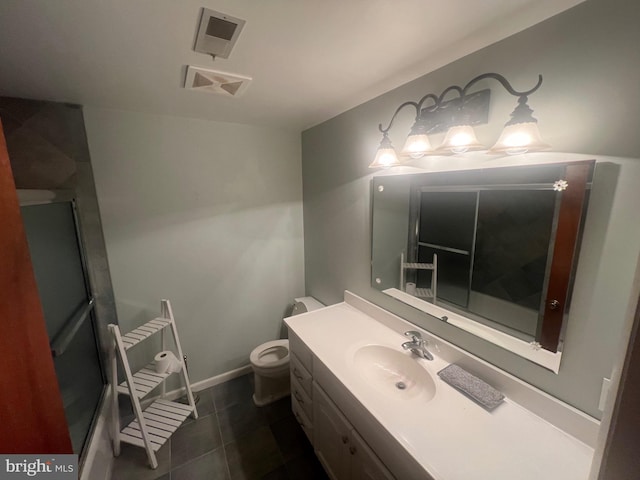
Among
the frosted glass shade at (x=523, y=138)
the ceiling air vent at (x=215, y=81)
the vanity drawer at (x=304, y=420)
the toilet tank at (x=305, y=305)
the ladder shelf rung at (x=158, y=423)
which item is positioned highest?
the ceiling air vent at (x=215, y=81)

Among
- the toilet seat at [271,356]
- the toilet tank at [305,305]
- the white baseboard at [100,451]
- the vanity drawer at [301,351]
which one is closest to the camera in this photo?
the white baseboard at [100,451]

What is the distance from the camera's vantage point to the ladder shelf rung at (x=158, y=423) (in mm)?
1501

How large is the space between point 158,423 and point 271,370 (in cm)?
74

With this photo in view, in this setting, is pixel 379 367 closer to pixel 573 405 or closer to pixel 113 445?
pixel 573 405

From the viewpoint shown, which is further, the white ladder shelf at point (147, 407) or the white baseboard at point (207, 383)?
the white baseboard at point (207, 383)

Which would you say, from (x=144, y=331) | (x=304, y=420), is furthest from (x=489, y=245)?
(x=144, y=331)

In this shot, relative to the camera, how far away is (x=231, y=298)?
2.10 meters

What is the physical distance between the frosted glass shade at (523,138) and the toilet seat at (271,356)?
183 centimetres

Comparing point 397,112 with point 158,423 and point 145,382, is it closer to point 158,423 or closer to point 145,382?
point 145,382

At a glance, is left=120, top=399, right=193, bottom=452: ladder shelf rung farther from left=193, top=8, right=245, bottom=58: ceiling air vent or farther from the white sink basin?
left=193, top=8, right=245, bottom=58: ceiling air vent

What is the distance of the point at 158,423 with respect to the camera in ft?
5.26

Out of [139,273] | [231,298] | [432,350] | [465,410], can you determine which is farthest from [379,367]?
[139,273]

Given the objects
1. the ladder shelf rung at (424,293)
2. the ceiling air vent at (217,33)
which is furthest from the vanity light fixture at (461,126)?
the ceiling air vent at (217,33)

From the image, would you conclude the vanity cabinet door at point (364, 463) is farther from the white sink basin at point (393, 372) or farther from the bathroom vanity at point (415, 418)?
the white sink basin at point (393, 372)
